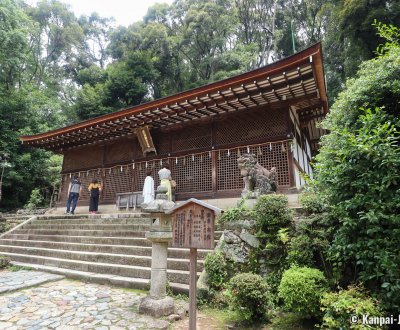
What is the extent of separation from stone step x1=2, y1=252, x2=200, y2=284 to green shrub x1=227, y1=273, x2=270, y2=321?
166 cm

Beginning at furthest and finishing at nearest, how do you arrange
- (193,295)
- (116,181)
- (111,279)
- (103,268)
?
(116,181), (103,268), (111,279), (193,295)

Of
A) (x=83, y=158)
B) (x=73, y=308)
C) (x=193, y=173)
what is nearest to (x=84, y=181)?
(x=83, y=158)

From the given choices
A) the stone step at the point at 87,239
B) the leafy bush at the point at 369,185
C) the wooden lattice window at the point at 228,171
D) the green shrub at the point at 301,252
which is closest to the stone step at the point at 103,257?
the stone step at the point at 87,239

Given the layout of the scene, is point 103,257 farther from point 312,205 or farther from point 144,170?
point 144,170

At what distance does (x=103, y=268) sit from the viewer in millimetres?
6910

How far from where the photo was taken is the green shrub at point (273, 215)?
18.7ft

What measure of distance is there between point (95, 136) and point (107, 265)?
896cm

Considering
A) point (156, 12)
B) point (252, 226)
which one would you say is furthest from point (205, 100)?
point (156, 12)

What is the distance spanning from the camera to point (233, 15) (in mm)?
28750

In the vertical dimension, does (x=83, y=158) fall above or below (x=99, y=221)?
above

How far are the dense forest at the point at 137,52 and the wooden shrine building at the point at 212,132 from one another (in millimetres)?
8601

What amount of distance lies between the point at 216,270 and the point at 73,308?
277 cm

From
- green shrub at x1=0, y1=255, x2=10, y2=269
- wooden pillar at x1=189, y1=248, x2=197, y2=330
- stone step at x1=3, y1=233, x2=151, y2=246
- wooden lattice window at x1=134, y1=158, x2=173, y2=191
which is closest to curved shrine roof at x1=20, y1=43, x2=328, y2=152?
wooden lattice window at x1=134, y1=158, x2=173, y2=191

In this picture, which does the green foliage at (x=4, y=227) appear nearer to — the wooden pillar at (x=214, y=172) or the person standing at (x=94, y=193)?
the person standing at (x=94, y=193)
